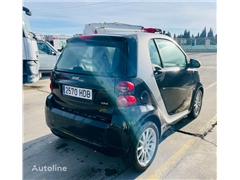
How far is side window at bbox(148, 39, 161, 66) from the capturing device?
8.54ft

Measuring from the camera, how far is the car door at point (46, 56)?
921 centimetres

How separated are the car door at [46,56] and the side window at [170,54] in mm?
7467

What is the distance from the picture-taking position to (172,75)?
116 inches

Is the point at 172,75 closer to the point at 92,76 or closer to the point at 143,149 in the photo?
the point at 143,149

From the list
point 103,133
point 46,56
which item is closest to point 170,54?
point 103,133

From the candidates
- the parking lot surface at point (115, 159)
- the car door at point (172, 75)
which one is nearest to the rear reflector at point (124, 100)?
the car door at point (172, 75)

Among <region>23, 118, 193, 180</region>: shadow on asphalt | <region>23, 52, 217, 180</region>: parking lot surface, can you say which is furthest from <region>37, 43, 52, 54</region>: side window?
<region>23, 118, 193, 180</region>: shadow on asphalt

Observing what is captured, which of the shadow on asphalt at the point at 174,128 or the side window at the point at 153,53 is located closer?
the side window at the point at 153,53

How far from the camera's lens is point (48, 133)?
3480mm

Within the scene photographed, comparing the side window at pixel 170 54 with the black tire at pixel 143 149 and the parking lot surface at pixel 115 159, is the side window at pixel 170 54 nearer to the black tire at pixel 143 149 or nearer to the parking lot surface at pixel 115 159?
the black tire at pixel 143 149

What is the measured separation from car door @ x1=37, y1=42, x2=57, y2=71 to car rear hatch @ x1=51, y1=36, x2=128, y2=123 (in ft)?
23.5

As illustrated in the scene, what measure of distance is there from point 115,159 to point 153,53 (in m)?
1.58

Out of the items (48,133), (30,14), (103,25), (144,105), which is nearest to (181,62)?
(144,105)

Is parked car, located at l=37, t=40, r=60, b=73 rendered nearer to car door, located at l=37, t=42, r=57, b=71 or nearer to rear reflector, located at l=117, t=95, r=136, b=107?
car door, located at l=37, t=42, r=57, b=71
